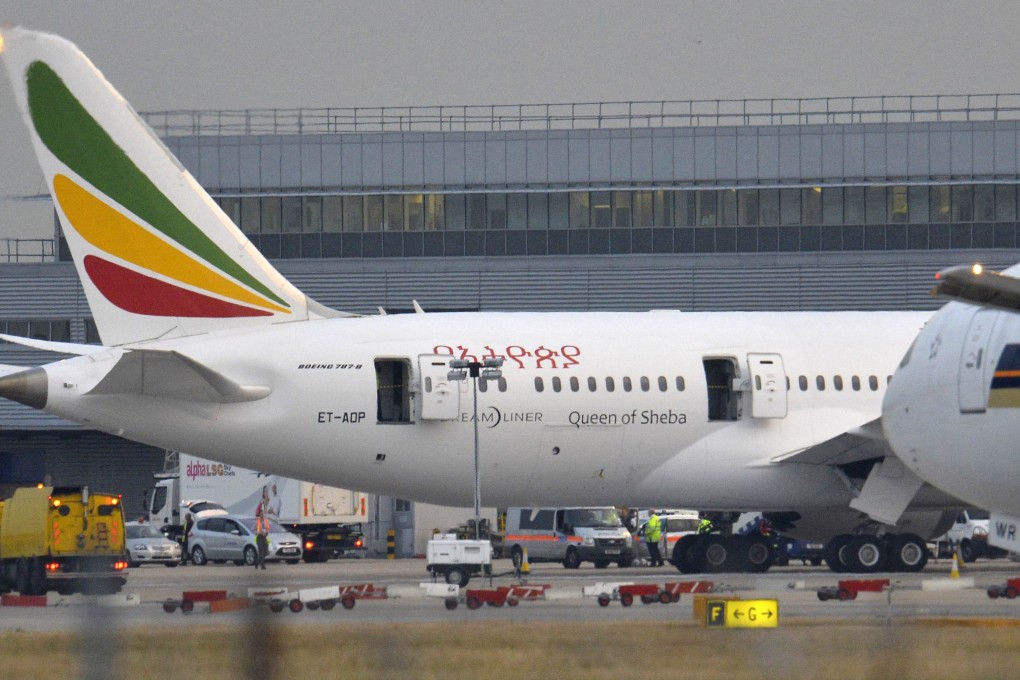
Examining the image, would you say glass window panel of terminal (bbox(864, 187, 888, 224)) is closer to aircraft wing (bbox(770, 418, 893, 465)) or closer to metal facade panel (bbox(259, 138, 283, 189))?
metal facade panel (bbox(259, 138, 283, 189))

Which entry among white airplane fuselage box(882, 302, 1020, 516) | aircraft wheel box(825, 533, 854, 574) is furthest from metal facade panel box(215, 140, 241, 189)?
white airplane fuselage box(882, 302, 1020, 516)

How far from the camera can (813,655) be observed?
11539 mm

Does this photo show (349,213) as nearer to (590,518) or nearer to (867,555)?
(590,518)

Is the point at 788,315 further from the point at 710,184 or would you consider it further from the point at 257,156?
the point at 257,156

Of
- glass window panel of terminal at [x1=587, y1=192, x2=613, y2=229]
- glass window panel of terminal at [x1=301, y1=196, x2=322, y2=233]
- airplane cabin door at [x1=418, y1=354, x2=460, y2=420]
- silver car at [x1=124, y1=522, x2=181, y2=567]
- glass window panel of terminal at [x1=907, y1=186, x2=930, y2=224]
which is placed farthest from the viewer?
glass window panel of terminal at [x1=301, y1=196, x2=322, y2=233]

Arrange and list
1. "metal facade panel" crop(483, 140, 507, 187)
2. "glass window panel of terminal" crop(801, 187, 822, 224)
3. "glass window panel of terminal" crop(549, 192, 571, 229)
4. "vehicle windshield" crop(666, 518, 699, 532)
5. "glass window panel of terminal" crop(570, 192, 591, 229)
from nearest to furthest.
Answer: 1. "vehicle windshield" crop(666, 518, 699, 532)
2. "glass window panel of terminal" crop(801, 187, 822, 224)
3. "glass window panel of terminal" crop(570, 192, 591, 229)
4. "glass window panel of terminal" crop(549, 192, 571, 229)
5. "metal facade panel" crop(483, 140, 507, 187)

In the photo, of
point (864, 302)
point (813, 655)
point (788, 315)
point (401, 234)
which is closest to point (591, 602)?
point (788, 315)

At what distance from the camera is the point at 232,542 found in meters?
52.4

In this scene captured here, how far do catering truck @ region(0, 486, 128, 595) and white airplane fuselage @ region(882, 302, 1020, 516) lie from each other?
16634 mm

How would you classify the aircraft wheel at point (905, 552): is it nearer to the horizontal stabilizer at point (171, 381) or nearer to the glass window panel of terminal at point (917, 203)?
the horizontal stabilizer at point (171, 381)

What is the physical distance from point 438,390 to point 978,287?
18.4 meters

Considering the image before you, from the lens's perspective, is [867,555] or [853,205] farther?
[853,205]

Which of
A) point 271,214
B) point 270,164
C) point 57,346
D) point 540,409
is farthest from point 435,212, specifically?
point 540,409

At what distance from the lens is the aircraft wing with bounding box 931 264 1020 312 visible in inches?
544
